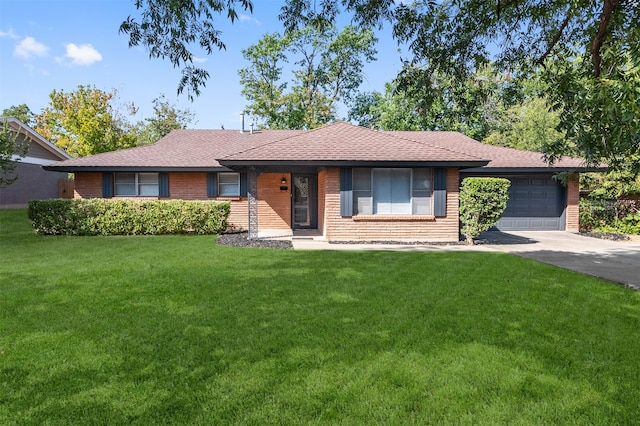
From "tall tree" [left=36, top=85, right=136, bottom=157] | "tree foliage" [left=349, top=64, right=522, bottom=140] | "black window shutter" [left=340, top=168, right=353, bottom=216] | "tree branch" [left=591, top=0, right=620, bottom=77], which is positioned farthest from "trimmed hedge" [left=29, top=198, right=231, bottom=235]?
"tree branch" [left=591, top=0, right=620, bottom=77]

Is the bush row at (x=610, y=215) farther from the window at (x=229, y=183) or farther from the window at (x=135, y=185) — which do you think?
the window at (x=135, y=185)

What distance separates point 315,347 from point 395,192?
973cm

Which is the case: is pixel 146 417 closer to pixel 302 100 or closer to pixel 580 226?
pixel 580 226

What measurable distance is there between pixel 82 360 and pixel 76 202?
40.0ft

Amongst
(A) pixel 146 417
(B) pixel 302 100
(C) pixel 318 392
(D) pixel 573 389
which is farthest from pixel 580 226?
(B) pixel 302 100

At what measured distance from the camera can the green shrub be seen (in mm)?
11922

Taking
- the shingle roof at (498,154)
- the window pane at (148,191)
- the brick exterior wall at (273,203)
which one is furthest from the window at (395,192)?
the window pane at (148,191)

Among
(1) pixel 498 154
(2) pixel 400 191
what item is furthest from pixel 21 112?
(1) pixel 498 154

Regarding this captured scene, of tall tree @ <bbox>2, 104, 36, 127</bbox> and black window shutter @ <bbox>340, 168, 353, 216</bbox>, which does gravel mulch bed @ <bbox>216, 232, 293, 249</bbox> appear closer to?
black window shutter @ <bbox>340, 168, 353, 216</bbox>

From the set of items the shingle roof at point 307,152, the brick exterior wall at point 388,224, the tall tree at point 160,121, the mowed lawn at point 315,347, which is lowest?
the mowed lawn at point 315,347

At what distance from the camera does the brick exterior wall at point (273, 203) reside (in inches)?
→ 663

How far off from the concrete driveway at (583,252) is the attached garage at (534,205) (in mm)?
1446

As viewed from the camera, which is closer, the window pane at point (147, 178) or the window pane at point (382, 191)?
the window pane at point (382, 191)

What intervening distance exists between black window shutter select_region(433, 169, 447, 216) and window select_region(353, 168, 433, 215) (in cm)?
19
